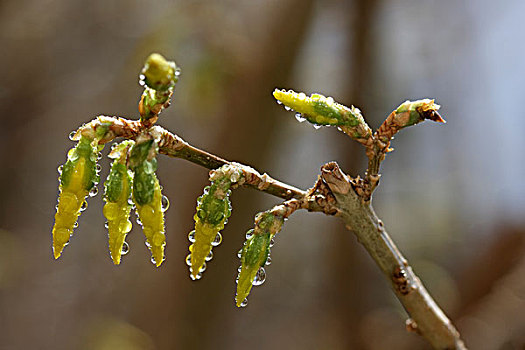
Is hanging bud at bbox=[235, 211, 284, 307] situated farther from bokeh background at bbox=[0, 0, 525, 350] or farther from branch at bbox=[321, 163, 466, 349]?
bokeh background at bbox=[0, 0, 525, 350]

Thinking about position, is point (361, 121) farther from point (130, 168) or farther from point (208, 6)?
point (208, 6)

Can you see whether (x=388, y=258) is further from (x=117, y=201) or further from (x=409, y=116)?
(x=117, y=201)

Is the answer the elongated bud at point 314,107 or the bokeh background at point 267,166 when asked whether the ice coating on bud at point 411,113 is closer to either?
the elongated bud at point 314,107

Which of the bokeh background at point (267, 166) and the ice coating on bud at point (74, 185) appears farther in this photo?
the bokeh background at point (267, 166)

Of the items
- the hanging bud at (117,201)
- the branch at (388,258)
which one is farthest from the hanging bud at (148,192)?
the branch at (388,258)

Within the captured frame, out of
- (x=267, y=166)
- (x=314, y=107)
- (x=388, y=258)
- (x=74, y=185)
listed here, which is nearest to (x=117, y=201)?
(x=74, y=185)

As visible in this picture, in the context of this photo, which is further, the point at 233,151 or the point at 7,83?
the point at 7,83

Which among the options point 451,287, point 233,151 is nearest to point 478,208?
point 451,287
